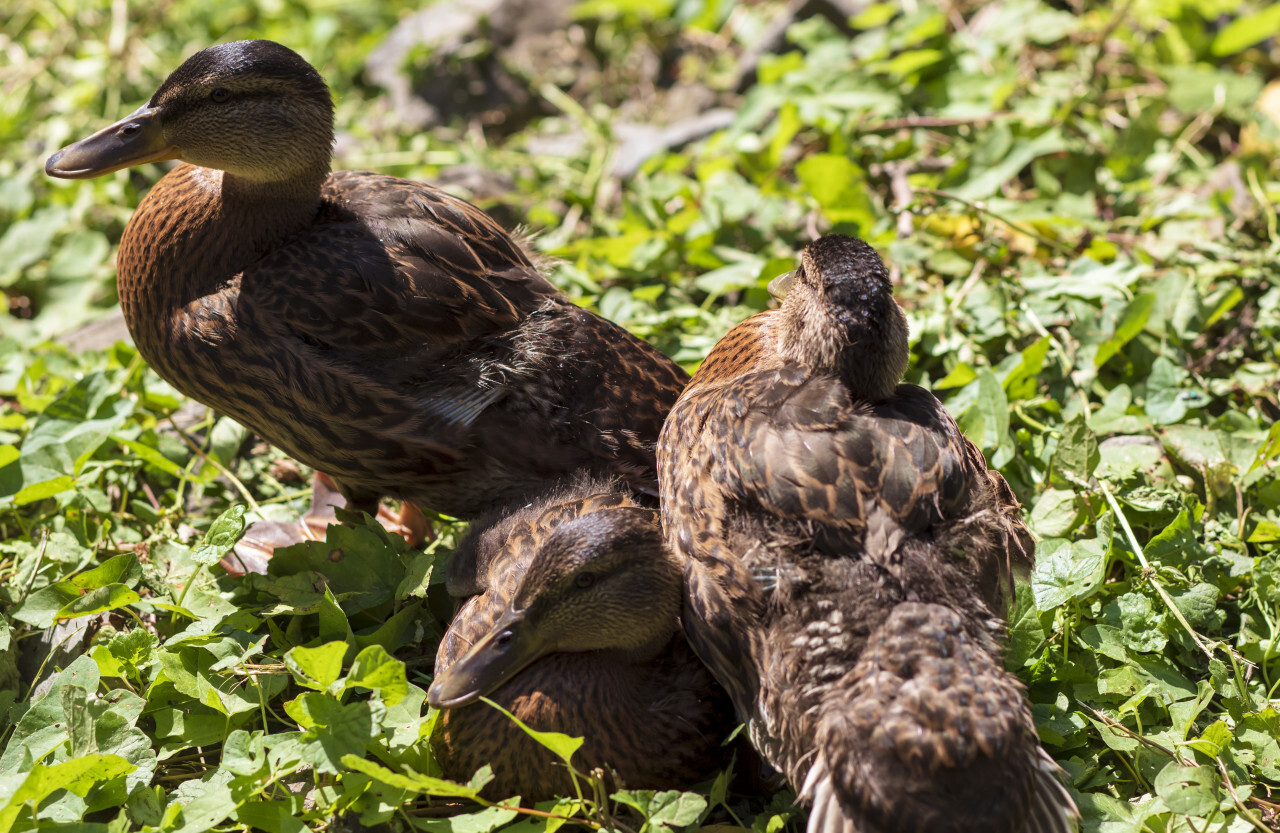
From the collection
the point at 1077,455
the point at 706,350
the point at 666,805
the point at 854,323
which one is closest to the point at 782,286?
the point at 854,323

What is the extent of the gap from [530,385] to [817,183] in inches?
86.6

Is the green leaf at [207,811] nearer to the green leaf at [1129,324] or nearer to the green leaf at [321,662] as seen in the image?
the green leaf at [321,662]

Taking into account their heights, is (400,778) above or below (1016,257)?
above

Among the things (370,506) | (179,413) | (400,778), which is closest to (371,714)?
(400,778)

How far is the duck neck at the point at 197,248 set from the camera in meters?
3.52

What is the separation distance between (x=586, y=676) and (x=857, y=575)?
0.80 m

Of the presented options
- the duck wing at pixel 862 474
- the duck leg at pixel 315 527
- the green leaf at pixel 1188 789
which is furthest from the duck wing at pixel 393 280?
the green leaf at pixel 1188 789

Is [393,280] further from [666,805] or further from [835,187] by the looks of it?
[835,187]

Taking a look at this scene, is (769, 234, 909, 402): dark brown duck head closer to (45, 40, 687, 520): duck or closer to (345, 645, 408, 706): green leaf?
(45, 40, 687, 520): duck

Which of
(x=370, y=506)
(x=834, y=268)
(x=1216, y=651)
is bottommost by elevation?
(x=1216, y=651)

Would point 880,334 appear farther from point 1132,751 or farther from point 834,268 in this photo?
point 1132,751

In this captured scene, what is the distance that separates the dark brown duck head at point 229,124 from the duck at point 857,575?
161cm

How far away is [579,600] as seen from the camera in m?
2.85

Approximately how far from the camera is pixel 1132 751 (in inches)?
115
